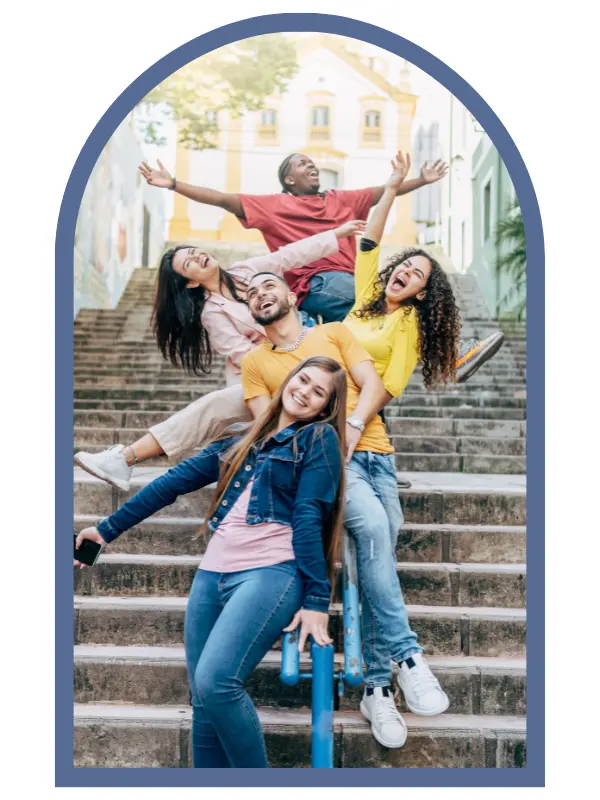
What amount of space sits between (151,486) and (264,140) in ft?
5.24

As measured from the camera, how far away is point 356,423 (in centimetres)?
434

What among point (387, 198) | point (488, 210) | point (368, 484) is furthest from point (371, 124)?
point (368, 484)

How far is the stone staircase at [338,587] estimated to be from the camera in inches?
168

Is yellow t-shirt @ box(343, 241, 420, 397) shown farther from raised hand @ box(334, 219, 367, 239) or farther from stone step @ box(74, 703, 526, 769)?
stone step @ box(74, 703, 526, 769)

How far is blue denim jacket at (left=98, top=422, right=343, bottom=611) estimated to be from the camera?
3.74 m

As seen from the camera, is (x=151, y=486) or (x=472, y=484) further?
(x=472, y=484)

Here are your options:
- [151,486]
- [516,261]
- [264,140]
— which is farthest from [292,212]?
[151,486]

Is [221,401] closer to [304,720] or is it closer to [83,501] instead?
[83,501]

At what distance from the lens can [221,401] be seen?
455 centimetres

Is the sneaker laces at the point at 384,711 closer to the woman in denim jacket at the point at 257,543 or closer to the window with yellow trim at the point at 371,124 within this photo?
the woman in denim jacket at the point at 257,543

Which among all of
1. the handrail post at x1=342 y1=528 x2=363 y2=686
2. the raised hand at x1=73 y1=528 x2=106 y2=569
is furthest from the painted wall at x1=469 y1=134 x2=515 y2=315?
the raised hand at x1=73 y1=528 x2=106 y2=569

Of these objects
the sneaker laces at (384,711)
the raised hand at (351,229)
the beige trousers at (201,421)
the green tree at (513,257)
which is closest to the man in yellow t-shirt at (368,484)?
the sneaker laces at (384,711)

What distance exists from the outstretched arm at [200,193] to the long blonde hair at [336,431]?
97 cm

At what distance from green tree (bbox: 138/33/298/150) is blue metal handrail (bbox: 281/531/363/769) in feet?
6.22
